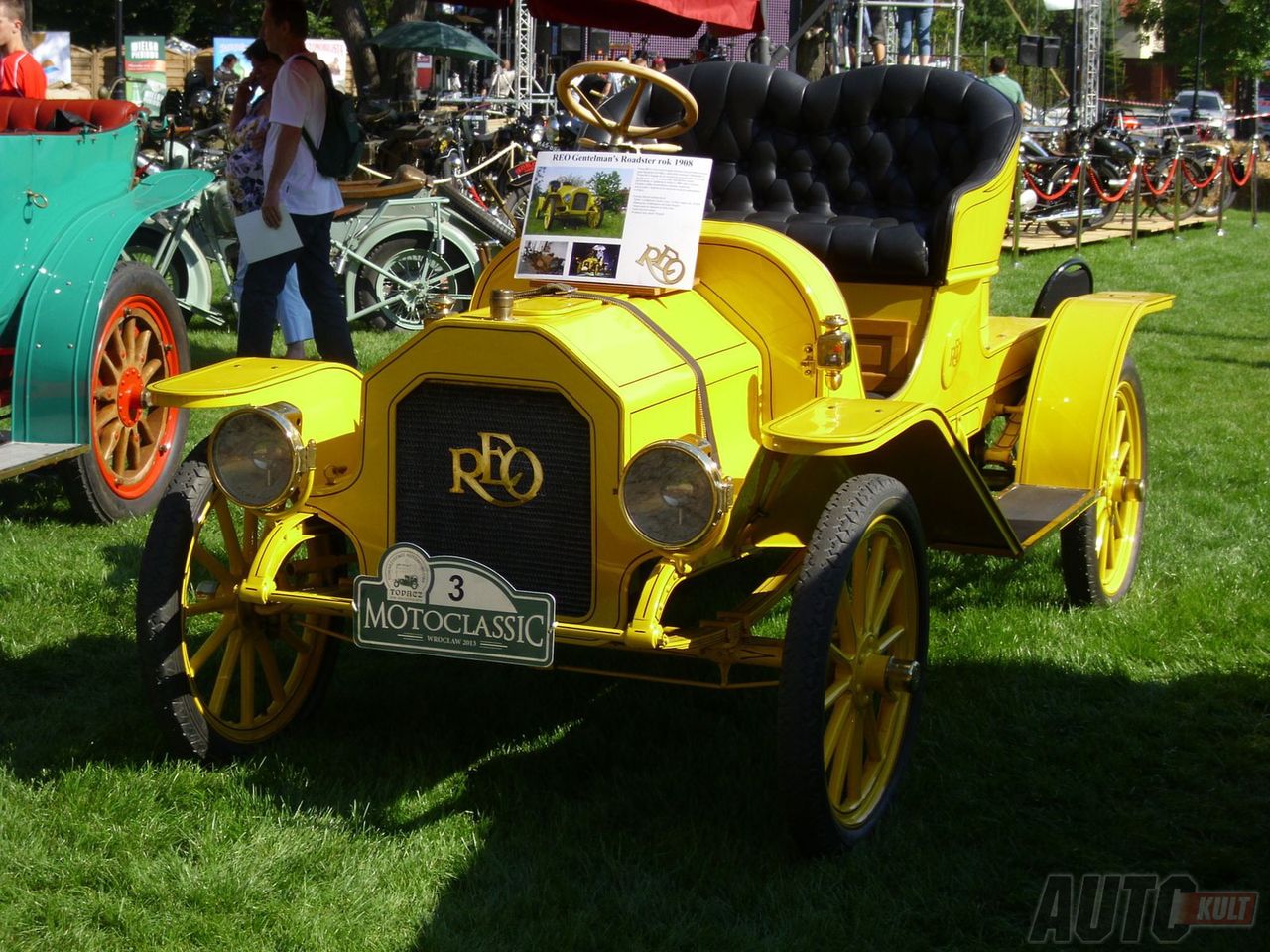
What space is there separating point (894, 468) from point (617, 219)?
954 mm

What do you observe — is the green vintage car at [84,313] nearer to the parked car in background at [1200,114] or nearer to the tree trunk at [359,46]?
the tree trunk at [359,46]

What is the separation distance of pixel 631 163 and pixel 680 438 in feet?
2.97

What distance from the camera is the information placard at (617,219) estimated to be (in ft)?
11.5

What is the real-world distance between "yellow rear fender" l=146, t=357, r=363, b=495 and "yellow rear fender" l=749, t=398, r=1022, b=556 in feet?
3.31

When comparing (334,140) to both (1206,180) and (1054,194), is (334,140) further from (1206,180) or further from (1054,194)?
(1206,180)

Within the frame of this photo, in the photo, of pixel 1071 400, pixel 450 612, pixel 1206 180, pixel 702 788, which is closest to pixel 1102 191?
pixel 1206 180

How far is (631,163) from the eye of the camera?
3.56 m

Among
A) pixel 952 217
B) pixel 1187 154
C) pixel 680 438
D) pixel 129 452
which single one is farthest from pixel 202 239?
pixel 1187 154

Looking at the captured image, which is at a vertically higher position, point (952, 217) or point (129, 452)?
point (952, 217)

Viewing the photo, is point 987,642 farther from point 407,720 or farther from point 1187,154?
point 1187,154

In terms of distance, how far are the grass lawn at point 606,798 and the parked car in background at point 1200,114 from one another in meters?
18.5

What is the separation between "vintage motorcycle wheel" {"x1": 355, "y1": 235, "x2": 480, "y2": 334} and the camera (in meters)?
9.25

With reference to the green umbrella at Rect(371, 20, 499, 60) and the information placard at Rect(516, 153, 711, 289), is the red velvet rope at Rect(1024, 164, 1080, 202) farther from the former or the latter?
the information placard at Rect(516, 153, 711, 289)

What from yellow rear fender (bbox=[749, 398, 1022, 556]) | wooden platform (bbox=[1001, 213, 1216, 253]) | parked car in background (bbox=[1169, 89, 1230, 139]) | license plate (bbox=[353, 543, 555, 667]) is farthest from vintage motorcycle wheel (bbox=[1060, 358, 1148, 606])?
parked car in background (bbox=[1169, 89, 1230, 139])
